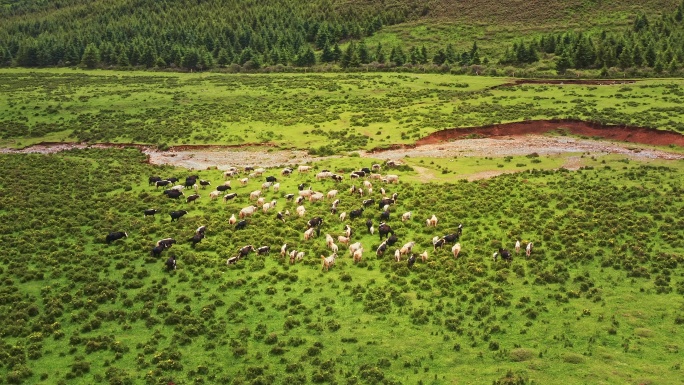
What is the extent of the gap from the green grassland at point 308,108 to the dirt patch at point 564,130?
49.1 inches

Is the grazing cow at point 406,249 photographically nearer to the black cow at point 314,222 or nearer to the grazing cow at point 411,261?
the grazing cow at point 411,261

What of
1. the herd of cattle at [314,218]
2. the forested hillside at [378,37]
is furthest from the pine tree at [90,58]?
the herd of cattle at [314,218]

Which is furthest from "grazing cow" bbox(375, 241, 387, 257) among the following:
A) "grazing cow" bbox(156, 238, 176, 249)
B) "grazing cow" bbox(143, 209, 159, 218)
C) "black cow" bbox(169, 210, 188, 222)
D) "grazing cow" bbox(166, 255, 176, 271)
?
"grazing cow" bbox(143, 209, 159, 218)

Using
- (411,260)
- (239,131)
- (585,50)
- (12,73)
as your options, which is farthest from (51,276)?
(12,73)

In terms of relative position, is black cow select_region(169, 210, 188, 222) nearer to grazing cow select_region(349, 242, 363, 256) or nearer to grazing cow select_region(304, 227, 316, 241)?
grazing cow select_region(304, 227, 316, 241)

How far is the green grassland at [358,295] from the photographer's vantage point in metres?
24.5

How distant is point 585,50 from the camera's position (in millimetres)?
97312

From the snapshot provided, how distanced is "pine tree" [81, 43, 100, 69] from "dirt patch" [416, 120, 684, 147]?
9492 cm

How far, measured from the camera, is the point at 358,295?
30.1 m

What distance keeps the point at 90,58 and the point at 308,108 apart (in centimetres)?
7224

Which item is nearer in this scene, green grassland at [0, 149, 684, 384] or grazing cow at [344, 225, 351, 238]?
green grassland at [0, 149, 684, 384]

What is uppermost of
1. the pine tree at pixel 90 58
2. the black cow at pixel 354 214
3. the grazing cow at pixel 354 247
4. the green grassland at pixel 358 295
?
the pine tree at pixel 90 58

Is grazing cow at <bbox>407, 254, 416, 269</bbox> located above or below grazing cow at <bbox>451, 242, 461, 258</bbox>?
below

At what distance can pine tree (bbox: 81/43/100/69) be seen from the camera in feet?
426
